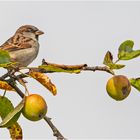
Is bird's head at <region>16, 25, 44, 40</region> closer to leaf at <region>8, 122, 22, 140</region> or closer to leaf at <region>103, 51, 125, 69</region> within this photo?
leaf at <region>8, 122, 22, 140</region>

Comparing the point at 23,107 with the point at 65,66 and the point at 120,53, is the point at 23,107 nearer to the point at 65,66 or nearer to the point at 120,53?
the point at 65,66

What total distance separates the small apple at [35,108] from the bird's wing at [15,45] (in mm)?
4852

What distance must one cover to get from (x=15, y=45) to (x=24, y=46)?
13 cm

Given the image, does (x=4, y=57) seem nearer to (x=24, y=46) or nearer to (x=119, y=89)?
(x=119, y=89)

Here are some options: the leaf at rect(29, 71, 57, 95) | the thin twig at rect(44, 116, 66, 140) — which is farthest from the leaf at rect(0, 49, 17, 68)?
the thin twig at rect(44, 116, 66, 140)

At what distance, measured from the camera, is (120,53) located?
7.04 ft

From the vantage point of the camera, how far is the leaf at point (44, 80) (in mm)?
1950

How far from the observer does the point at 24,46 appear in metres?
7.06

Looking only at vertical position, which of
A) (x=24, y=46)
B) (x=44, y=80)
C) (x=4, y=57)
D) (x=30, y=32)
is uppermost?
(x=30, y=32)

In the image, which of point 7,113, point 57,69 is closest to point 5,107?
point 7,113

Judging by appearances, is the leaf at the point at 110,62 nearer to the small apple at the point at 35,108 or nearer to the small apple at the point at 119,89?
the small apple at the point at 119,89

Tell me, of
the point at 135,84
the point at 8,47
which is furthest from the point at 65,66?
the point at 8,47

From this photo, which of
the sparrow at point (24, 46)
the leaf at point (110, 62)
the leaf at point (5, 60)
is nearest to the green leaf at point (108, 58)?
the leaf at point (110, 62)

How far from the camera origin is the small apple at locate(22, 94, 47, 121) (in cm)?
189
